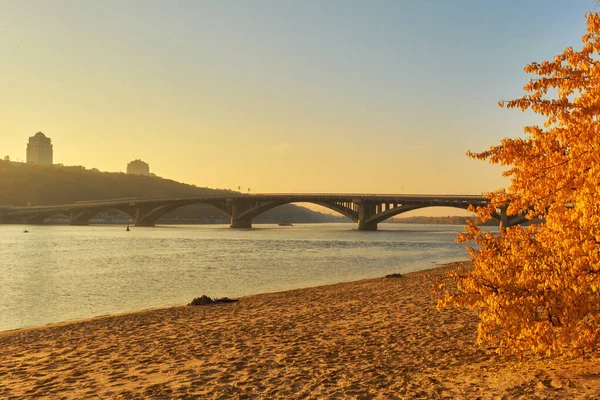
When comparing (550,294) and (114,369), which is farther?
(114,369)

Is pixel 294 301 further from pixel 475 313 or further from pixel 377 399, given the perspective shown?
pixel 377 399

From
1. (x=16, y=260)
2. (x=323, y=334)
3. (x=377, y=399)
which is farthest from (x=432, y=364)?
(x=16, y=260)

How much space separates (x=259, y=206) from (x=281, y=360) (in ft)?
437

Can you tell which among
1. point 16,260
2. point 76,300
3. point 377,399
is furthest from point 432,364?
point 16,260

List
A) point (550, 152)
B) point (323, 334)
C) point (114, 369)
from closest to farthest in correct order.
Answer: point (550, 152) → point (114, 369) → point (323, 334)

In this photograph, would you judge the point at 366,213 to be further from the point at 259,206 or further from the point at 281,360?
the point at 281,360

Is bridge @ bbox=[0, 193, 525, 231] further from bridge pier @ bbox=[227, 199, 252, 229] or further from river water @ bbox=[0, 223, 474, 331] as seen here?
river water @ bbox=[0, 223, 474, 331]

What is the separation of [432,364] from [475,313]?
6.12 meters

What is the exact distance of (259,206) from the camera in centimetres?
14350

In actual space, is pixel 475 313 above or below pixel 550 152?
below

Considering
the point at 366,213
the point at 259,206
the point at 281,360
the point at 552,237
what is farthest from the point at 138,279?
the point at 259,206

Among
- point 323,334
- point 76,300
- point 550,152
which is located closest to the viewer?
point 550,152

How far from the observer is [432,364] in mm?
9773

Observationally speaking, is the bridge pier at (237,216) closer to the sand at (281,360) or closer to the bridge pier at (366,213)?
the bridge pier at (366,213)
